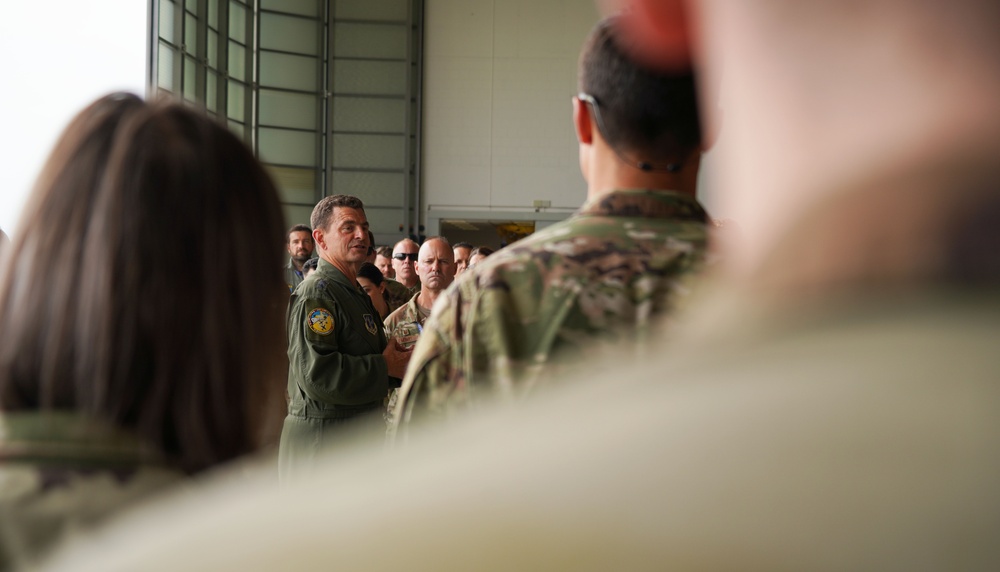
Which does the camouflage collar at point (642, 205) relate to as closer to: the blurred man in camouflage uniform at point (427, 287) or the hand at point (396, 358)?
the hand at point (396, 358)

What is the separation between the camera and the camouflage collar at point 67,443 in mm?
1082

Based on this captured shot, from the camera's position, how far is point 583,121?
1852mm

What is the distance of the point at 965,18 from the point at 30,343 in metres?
1.13

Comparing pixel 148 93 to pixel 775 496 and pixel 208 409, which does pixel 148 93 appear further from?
pixel 775 496

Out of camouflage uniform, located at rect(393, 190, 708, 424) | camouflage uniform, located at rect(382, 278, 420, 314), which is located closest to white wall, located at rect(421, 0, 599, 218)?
camouflage uniform, located at rect(382, 278, 420, 314)

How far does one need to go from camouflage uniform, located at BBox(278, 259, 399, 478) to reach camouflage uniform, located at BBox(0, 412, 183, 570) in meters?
3.76

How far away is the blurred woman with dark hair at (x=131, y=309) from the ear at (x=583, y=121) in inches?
29.3

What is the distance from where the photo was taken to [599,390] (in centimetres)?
36

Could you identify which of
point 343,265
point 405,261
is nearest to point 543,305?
point 343,265

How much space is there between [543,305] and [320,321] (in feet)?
11.2

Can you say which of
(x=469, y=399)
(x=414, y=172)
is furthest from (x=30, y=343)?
(x=414, y=172)

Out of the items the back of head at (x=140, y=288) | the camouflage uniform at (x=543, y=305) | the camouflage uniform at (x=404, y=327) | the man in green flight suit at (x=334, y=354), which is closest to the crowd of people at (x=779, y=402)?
the back of head at (x=140, y=288)

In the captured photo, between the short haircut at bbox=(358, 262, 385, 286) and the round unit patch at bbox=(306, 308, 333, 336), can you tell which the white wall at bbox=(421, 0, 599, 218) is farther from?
the round unit patch at bbox=(306, 308, 333, 336)

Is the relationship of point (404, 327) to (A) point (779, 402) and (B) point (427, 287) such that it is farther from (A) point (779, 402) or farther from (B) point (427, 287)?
(A) point (779, 402)
